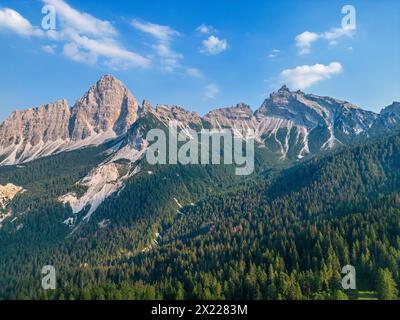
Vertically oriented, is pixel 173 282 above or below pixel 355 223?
below

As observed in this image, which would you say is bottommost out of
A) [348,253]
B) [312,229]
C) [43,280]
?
[43,280]

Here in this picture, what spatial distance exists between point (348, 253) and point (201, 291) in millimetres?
50347

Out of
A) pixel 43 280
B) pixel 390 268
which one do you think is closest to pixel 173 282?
pixel 390 268

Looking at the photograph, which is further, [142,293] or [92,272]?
[92,272]

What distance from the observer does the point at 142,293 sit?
106 metres

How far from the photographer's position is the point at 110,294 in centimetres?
10562
